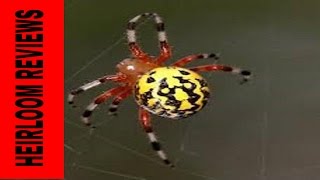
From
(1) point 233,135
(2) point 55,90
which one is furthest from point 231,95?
(2) point 55,90

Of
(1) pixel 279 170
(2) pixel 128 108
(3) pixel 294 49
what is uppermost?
(3) pixel 294 49

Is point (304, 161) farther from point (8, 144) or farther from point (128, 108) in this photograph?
point (8, 144)

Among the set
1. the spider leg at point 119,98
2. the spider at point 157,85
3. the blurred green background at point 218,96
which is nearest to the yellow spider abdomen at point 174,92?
the spider at point 157,85

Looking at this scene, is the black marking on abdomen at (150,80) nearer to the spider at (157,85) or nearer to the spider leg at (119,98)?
the spider at (157,85)

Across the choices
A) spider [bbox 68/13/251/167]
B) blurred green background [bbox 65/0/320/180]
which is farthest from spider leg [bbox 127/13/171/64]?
blurred green background [bbox 65/0/320/180]

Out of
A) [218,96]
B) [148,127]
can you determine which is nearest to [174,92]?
[148,127]

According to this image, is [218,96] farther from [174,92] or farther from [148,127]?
[174,92]

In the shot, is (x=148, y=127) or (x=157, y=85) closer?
(x=157, y=85)
